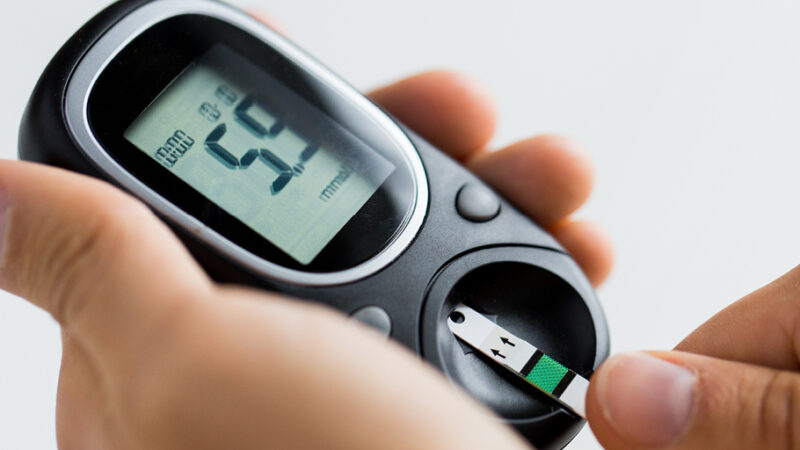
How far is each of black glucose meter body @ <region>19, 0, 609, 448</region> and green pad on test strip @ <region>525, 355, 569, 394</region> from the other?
1.3 inches

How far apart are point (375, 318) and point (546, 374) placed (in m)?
0.29

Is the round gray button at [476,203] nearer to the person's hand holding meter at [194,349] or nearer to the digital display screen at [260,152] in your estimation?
the digital display screen at [260,152]

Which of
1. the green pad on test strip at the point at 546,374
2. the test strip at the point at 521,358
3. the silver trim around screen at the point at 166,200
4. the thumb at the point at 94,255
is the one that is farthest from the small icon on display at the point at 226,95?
the green pad on test strip at the point at 546,374

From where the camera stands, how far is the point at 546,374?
1300mm

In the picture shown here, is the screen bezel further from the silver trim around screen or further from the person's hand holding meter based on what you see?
the person's hand holding meter

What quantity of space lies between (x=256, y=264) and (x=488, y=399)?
1.38 feet

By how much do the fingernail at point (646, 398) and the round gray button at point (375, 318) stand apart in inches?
12.7

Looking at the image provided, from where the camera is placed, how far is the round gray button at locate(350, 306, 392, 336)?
123 cm

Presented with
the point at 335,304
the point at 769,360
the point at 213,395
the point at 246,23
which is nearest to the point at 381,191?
the point at 335,304

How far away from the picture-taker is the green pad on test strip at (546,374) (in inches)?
50.9

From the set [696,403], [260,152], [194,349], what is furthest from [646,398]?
[260,152]

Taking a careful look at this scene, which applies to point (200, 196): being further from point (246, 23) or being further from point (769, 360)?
point (769, 360)

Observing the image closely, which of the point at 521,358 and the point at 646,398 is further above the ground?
the point at 646,398

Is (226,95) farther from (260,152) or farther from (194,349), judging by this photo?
(194,349)
